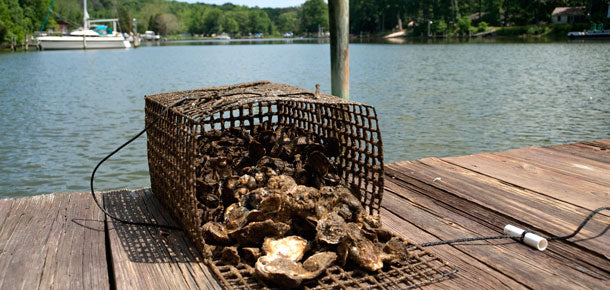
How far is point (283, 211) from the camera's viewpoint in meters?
3.36

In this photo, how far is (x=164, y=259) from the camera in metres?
3.22

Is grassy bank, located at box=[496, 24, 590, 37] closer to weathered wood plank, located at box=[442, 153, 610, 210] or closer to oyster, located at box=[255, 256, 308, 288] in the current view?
weathered wood plank, located at box=[442, 153, 610, 210]

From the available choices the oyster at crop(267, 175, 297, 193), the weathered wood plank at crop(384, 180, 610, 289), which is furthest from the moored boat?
the oyster at crop(267, 175, 297, 193)

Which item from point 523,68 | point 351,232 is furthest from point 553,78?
point 351,232

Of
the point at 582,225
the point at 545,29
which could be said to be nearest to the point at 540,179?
the point at 582,225

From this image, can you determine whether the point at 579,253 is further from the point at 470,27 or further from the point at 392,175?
the point at 470,27

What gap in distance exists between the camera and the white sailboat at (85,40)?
247ft

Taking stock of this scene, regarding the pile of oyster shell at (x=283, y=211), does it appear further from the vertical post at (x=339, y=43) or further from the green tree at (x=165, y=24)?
the green tree at (x=165, y=24)

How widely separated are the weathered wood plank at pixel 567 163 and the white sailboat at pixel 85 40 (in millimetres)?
79398

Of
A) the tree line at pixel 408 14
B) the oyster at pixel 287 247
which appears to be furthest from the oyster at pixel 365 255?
the tree line at pixel 408 14

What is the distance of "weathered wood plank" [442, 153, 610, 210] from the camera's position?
14.1ft

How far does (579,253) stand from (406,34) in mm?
132190

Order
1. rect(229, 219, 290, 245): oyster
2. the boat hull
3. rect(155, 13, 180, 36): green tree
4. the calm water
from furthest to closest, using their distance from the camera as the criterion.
→ rect(155, 13, 180, 36): green tree, the boat hull, the calm water, rect(229, 219, 290, 245): oyster

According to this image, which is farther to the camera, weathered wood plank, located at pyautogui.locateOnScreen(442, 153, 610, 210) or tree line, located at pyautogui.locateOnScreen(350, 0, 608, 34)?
tree line, located at pyautogui.locateOnScreen(350, 0, 608, 34)
